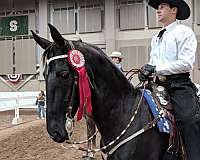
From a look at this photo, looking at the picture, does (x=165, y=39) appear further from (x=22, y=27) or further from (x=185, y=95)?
(x=22, y=27)

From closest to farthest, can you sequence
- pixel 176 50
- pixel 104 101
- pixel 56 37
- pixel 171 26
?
1. pixel 56 37
2. pixel 104 101
3. pixel 176 50
4. pixel 171 26

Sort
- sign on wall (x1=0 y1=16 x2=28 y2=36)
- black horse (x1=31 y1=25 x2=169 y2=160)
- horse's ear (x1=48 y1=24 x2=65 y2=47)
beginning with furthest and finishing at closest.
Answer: sign on wall (x1=0 y1=16 x2=28 y2=36) < black horse (x1=31 y1=25 x2=169 y2=160) < horse's ear (x1=48 y1=24 x2=65 y2=47)

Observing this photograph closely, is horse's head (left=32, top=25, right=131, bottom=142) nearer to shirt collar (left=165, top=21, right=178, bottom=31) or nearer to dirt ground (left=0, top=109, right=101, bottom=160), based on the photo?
shirt collar (left=165, top=21, right=178, bottom=31)

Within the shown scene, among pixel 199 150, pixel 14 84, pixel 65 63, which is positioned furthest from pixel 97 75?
pixel 14 84

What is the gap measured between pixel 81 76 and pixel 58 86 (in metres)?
0.19

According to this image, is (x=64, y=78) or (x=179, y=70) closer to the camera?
(x=64, y=78)

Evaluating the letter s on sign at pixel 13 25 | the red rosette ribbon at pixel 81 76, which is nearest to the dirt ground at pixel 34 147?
the red rosette ribbon at pixel 81 76

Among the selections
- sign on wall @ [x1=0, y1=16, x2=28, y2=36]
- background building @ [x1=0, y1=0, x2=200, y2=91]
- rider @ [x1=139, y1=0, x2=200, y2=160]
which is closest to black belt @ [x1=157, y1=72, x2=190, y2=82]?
rider @ [x1=139, y1=0, x2=200, y2=160]

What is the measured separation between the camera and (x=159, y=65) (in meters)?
3.21

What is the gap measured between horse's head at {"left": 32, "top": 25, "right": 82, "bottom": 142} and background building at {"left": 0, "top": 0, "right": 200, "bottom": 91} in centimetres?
2059

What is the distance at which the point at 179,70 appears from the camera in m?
3.14

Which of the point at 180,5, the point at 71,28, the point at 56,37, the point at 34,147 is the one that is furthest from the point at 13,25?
the point at 56,37

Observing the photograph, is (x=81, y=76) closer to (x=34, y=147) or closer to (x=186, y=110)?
(x=186, y=110)

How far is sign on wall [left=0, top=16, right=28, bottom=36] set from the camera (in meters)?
27.0
